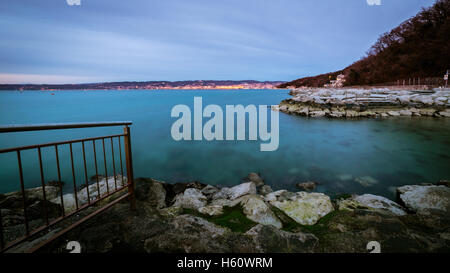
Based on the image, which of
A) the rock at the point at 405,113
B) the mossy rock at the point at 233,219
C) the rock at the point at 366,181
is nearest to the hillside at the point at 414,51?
the rock at the point at 405,113

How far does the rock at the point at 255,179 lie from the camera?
7379 millimetres

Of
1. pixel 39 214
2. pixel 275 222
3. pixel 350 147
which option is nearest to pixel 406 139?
pixel 350 147

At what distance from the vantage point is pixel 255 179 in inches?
299

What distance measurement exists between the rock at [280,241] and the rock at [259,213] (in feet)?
3.05

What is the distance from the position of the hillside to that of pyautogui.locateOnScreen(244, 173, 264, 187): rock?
48.6 metres

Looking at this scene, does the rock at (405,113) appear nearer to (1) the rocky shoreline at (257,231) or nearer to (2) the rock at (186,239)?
(1) the rocky shoreline at (257,231)

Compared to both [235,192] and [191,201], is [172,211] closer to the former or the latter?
[191,201]

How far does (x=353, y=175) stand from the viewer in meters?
7.97

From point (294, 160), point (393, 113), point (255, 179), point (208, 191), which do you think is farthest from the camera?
point (393, 113)

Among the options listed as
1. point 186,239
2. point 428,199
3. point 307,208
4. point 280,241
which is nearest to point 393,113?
point 428,199

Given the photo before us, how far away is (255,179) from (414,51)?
56531mm

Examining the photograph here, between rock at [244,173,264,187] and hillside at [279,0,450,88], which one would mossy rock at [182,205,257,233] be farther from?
hillside at [279,0,450,88]
